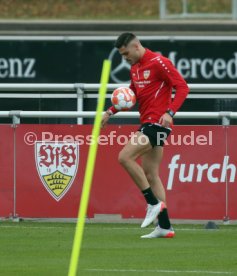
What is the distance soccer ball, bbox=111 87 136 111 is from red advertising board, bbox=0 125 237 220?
1641mm

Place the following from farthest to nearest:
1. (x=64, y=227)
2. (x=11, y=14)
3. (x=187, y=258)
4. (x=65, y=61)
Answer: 1. (x=11, y=14)
2. (x=65, y=61)
3. (x=64, y=227)
4. (x=187, y=258)

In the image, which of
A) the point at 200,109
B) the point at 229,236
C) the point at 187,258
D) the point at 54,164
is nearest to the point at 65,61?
the point at 200,109

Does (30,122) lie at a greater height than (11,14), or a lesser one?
lesser

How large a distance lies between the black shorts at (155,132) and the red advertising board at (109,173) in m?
1.77

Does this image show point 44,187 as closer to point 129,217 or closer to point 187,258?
point 129,217

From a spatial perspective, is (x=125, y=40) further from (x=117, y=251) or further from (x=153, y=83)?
(x=117, y=251)

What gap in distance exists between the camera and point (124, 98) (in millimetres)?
12383

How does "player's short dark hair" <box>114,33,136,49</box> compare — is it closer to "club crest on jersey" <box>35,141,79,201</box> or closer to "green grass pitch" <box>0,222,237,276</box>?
"green grass pitch" <box>0,222,237,276</box>

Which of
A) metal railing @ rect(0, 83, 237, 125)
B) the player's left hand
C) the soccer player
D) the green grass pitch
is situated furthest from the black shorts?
metal railing @ rect(0, 83, 237, 125)

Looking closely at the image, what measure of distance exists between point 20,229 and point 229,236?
2304 mm

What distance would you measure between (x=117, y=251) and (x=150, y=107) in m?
1.75

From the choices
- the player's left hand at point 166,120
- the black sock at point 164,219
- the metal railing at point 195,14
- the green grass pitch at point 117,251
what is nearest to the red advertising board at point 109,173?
the green grass pitch at point 117,251

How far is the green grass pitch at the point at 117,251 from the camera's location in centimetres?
995

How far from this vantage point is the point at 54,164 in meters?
14.3
